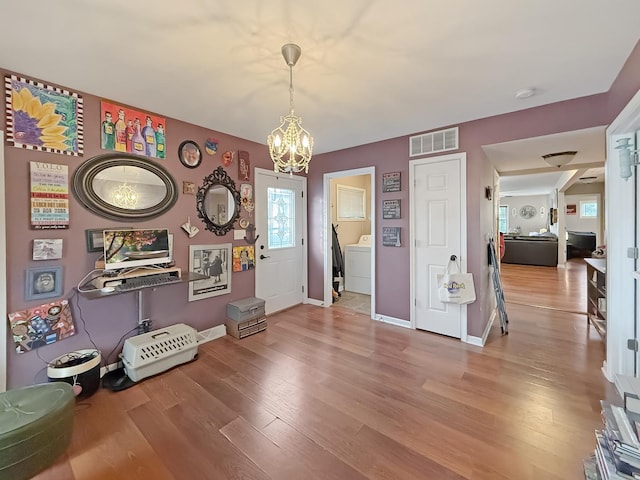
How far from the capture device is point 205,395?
2162mm

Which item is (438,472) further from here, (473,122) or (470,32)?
(473,122)

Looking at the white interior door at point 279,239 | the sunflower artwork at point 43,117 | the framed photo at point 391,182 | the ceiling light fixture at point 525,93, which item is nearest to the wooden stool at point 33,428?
the sunflower artwork at point 43,117

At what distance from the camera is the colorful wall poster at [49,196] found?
2.13 meters

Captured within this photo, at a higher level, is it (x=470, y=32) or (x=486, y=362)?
(x=470, y=32)

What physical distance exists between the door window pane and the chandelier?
170 centimetres

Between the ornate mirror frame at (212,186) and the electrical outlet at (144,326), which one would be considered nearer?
the electrical outlet at (144,326)

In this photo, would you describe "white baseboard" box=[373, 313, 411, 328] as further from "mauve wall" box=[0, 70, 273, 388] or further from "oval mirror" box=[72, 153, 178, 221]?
"oval mirror" box=[72, 153, 178, 221]

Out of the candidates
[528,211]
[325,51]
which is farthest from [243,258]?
[528,211]

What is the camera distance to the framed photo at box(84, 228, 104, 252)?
2.38m

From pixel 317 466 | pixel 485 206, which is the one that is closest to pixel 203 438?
pixel 317 466

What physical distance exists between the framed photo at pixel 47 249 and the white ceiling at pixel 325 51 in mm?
1269

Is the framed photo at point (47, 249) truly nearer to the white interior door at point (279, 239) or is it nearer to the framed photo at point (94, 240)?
the framed photo at point (94, 240)

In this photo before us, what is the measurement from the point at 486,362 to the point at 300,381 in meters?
1.80

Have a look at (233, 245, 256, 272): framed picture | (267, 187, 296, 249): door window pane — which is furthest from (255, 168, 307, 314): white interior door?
(233, 245, 256, 272): framed picture
